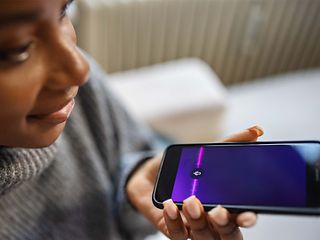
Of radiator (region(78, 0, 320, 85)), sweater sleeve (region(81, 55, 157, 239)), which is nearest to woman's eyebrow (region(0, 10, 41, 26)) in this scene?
sweater sleeve (region(81, 55, 157, 239))

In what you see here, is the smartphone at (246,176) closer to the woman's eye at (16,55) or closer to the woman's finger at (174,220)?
the woman's finger at (174,220)

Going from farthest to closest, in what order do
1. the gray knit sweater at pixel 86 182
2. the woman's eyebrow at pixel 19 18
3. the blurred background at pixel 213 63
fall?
1. the blurred background at pixel 213 63
2. the gray knit sweater at pixel 86 182
3. the woman's eyebrow at pixel 19 18

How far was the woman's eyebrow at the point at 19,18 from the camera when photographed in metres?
0.29

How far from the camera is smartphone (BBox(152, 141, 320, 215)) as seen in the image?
39 cm

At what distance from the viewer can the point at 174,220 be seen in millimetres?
407

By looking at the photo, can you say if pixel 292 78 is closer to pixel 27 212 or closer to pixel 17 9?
pixel 27 212

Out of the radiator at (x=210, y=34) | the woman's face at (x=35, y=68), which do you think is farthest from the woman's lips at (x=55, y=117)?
the radiator at (x=210, y=34)

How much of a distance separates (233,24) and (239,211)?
1.12 meters

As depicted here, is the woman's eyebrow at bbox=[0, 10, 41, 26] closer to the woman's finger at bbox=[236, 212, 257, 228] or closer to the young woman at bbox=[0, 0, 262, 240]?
the young woman at bbox=[0, 0, 262, 240]

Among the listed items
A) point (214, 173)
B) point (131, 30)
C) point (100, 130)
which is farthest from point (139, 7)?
point (214, 173)

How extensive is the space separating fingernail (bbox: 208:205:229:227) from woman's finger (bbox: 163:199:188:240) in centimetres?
4

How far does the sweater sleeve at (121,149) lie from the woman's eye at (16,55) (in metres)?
0.35

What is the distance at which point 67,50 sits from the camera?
0.34 metres

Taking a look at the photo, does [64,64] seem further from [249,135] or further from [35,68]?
[249,135]
